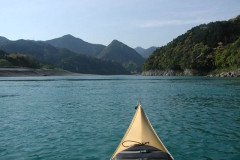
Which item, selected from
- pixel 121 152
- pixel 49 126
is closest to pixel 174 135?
pixel 121 152

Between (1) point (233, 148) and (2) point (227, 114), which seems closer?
(1) point (233, 148)

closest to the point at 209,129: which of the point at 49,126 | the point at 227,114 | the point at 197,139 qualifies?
the point at 197,139

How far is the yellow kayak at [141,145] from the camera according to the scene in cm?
1106

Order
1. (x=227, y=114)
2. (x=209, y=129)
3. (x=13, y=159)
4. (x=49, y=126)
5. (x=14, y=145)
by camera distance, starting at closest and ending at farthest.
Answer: (x=13, y=159), (x=14, y=145), (x=209, y=129), (x=49, y=126), (x=227, y=114)

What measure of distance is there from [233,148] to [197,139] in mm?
2835

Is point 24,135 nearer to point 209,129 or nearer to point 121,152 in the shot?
point 121,152

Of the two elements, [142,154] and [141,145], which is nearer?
[142,154]

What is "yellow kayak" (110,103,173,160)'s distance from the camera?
436 inches

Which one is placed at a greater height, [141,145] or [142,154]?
[141,145]

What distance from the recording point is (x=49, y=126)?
79.7ft

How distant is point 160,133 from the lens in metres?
21.0

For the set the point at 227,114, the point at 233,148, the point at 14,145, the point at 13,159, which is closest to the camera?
the point at 13,159

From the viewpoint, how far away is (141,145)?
11.8 metres

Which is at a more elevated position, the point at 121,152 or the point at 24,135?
the point at 121,152
